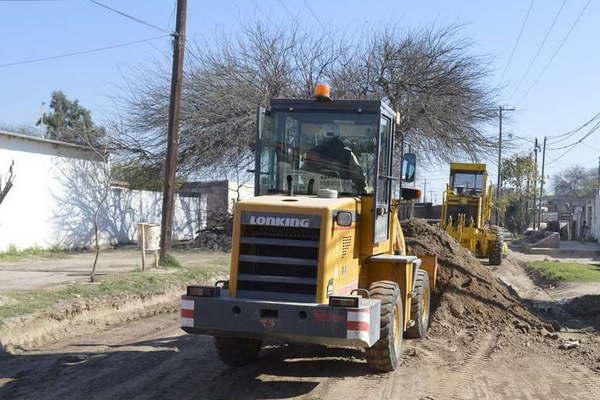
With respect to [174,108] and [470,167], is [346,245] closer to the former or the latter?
[174,108]

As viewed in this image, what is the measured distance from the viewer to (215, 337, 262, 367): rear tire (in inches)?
331

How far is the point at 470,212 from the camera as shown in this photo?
27.9 m

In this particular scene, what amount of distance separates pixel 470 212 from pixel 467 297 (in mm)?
15800

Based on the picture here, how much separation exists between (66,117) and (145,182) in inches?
1318

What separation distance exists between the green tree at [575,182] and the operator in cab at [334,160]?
4568 inches

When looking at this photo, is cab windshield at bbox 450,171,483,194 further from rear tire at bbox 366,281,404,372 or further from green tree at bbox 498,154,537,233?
green tree at bbox 498,154,537,233

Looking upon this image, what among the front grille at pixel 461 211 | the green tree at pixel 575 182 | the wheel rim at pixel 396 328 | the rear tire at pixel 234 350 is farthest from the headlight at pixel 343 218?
the green tree at pixel 575 182

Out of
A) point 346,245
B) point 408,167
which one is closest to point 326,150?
point 408,167

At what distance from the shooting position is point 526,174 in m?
57.5

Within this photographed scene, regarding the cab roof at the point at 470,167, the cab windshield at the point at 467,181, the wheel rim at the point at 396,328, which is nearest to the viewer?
the wheel rim at the point at 396,328

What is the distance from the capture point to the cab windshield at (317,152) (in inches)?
334

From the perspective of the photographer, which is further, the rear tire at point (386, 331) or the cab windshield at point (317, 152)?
the cab windshield at point (317, 152)

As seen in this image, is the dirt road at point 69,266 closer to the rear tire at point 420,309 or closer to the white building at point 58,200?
the white building at point 58,200

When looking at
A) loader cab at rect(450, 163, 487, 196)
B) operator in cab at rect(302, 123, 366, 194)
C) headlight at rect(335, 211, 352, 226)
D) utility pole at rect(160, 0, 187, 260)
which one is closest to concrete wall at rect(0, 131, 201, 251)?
utility pole at rect(160, 0, 187, 260)
